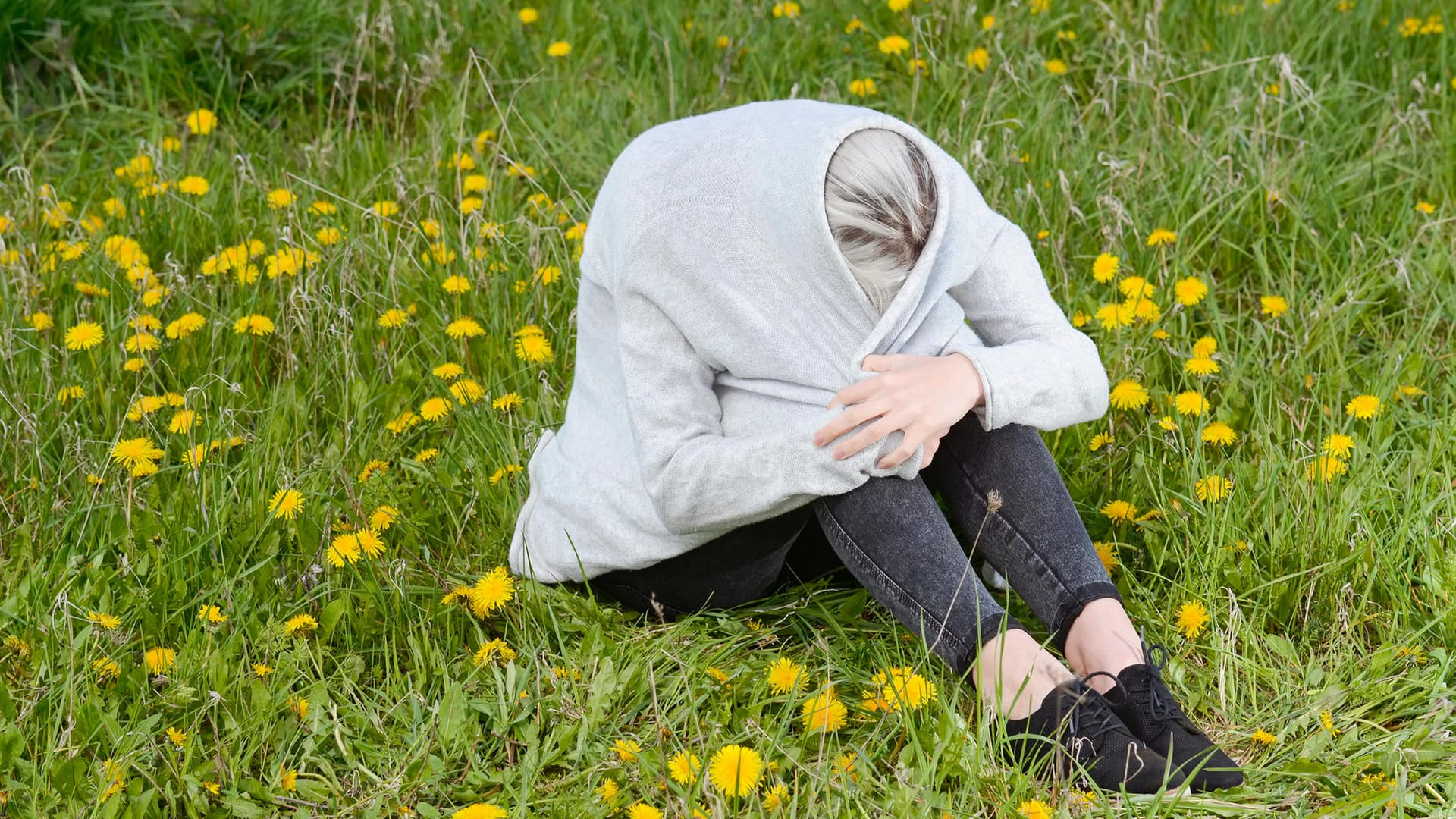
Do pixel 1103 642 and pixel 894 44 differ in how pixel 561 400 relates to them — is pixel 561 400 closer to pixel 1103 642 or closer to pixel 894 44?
pixel 1103 642

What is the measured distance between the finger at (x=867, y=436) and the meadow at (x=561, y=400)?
351 millimetres

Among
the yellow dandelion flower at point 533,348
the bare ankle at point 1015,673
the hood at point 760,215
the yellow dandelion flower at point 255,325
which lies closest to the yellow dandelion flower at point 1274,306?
the hood at point 760,215

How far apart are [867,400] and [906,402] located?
5 centimetres

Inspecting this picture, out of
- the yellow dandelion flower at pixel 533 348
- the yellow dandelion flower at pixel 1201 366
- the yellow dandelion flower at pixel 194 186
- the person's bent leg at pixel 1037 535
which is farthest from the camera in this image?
the yellow dandelion flower at pixel 194 186

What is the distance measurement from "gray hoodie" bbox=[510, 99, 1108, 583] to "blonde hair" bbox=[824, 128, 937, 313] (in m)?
0.02

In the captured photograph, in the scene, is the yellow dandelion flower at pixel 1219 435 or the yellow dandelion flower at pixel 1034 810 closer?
the yellow dandelion flower at pixel 1034 810

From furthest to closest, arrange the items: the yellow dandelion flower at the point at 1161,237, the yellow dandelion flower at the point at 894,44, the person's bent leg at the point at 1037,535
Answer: the yellow dandelion flower at the point at 894,44 < the yellow dandelion flower at the point at 1161,237 < the person's bent leg at the point at 1037,535

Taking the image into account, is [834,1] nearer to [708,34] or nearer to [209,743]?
[708,34]

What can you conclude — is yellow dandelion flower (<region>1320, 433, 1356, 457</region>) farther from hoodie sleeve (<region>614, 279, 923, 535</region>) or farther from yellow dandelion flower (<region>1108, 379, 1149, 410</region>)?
hoodie sleeve (<region>614, 279, 923, 535</region>)

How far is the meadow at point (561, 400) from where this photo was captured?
5.78 ft

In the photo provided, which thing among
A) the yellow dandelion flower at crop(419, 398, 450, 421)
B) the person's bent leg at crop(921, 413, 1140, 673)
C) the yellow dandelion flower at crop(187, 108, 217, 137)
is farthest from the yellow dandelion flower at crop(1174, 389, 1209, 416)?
the yellow dandelion flower at crop(187, 108, 217, 137)

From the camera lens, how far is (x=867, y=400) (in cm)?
169

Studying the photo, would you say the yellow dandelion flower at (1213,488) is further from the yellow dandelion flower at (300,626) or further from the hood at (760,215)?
the yellow dandelion flower at (300,626)

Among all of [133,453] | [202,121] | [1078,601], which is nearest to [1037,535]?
[1078,601]
